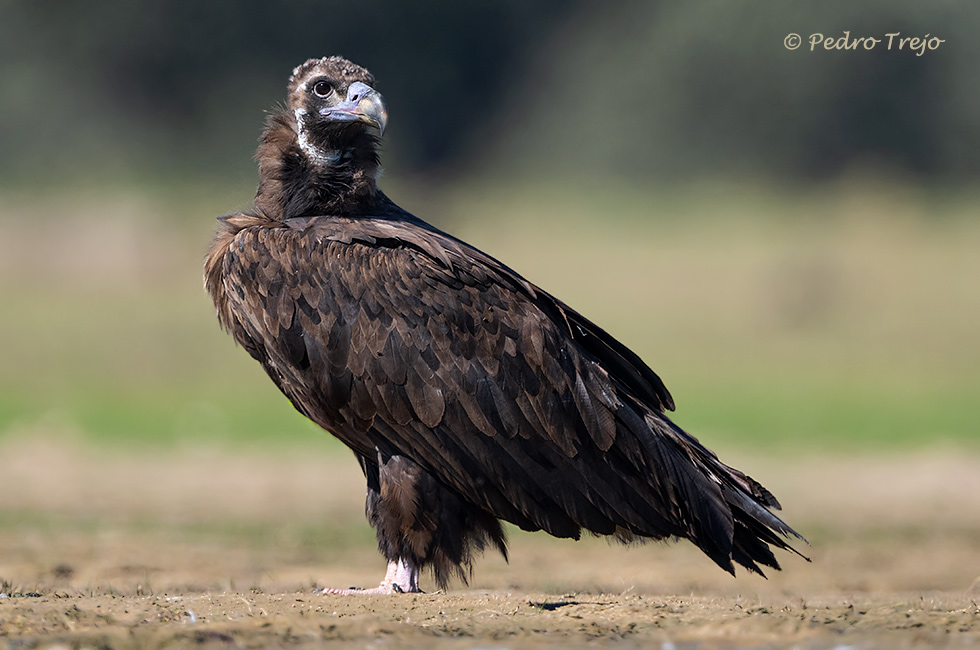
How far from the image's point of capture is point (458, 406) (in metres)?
6.91

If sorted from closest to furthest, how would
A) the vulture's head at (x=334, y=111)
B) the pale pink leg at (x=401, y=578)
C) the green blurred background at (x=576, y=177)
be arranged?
the pale pink leg at (x=401, y=578)
the vulture's head at (x=334, y=111)
the green blurred background at (x=576, y=177)

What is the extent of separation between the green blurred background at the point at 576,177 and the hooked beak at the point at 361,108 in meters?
17.1

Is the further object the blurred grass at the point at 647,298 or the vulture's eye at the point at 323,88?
the blurred grass at the point at 647,298

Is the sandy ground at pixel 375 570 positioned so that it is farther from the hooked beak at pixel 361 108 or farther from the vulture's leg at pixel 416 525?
the hooked beak at pixel 361 108

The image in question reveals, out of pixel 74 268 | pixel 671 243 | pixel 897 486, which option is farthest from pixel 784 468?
pixel 74 268

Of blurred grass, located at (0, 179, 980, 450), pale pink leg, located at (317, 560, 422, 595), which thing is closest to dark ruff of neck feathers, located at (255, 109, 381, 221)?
pale pink leg, located at (317, 560, 422, 595)

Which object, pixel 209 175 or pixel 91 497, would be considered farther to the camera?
pixel 209 175

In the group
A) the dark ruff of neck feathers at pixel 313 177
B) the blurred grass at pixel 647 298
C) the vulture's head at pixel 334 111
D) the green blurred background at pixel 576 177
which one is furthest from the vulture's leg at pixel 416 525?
the green blurred background at pixel 576 177

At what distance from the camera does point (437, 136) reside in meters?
39.4

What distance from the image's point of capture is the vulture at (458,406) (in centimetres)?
691

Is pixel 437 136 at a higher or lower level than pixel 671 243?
higher

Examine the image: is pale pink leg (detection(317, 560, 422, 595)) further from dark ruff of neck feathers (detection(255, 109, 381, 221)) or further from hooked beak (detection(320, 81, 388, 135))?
hooked beak (detection(320, 81, 388, 135))

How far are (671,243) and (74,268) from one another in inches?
536

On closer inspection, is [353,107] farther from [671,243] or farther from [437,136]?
[437,136]
